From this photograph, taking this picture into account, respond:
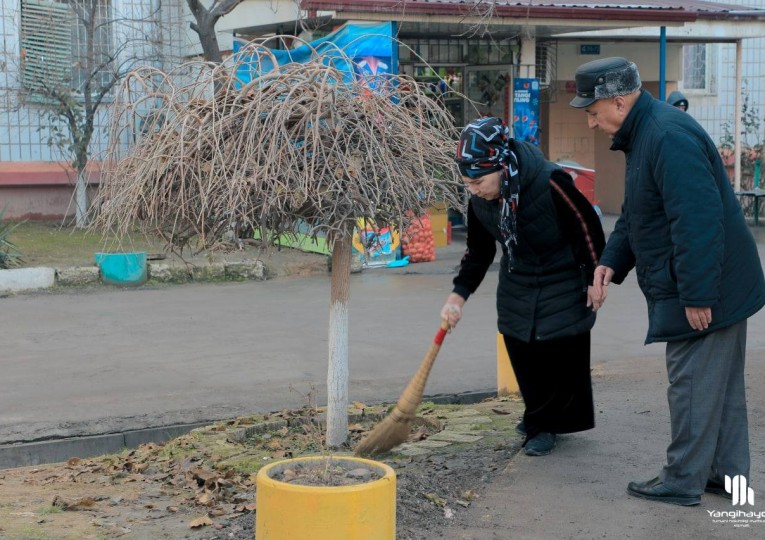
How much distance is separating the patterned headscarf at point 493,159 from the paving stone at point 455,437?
1.30 m

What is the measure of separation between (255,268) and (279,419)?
251 inches

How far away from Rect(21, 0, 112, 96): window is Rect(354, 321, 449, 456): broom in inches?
453

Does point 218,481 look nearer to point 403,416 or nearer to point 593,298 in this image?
point 403,416

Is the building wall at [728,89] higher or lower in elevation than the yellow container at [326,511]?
higher

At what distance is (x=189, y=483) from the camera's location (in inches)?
204

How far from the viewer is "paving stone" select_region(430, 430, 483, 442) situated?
572 cm

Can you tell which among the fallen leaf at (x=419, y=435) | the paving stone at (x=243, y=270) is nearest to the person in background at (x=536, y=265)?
the fallen leaf at (x=419, y=435)

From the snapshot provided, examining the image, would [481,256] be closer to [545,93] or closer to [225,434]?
[225,434]

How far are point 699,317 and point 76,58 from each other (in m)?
13.9

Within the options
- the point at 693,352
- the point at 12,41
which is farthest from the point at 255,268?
the point at 693,352

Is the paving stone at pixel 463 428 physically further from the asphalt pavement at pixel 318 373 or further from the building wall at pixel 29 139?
the building wall at pixel 29 139

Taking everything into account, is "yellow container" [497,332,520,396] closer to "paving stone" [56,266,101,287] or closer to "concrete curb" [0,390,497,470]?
"concrete curb" [0,390,497,470]

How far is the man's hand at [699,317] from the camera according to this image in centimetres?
419

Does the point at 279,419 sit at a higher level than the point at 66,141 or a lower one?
lower
